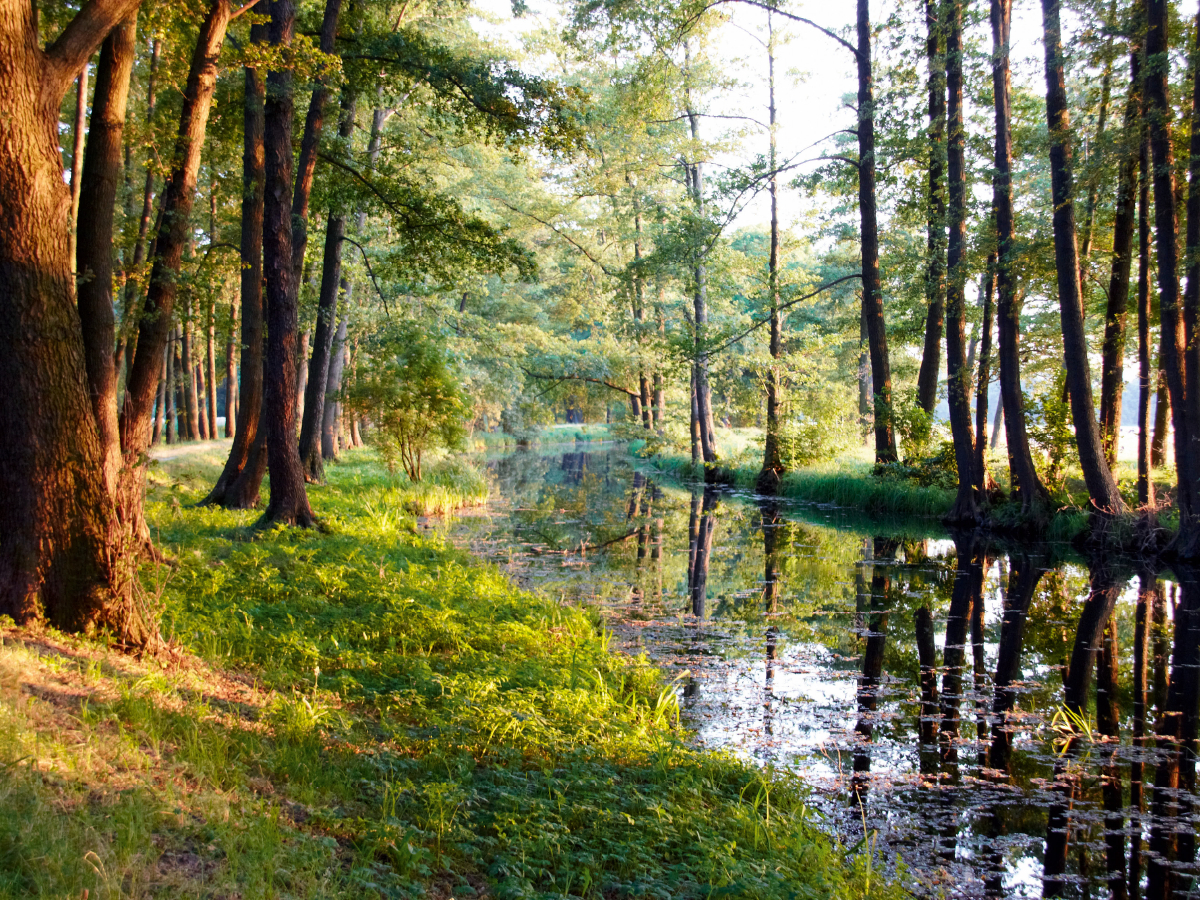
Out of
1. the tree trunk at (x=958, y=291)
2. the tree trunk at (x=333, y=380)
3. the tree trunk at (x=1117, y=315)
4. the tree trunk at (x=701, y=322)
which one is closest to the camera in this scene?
the tree trunk at (x=1117, y=315)

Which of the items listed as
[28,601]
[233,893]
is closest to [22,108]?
[28,601]

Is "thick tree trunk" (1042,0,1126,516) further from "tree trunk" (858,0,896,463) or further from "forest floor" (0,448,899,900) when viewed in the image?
"forest floor" (0,448,899,900)

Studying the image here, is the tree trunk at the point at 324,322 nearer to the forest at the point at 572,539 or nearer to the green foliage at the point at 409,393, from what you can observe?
the forest at the point at 572,539

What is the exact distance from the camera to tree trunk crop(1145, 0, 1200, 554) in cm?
1104

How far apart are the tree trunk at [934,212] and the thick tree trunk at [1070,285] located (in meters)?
2.21

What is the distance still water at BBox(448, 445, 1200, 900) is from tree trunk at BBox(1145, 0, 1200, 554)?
4.87 feet

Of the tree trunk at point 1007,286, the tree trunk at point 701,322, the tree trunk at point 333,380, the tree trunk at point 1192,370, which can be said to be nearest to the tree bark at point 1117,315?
the tree trunk at point 1007,286

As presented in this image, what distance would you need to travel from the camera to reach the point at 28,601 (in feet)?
14.1

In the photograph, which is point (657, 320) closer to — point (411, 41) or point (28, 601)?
point (411, 41)

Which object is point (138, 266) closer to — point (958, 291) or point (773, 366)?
point (958, 291)

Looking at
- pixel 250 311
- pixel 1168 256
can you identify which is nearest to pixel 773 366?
pixel 1168 256

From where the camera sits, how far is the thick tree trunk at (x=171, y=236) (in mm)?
7555

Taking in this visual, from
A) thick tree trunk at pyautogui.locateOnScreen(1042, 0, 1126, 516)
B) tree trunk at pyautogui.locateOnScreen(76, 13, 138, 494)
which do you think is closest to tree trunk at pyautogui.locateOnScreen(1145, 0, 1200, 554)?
thick tree trunk at pyautogui.locateOnScreen(1042, 0, 1126, 516)

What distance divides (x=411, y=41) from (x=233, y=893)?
11.2 m
